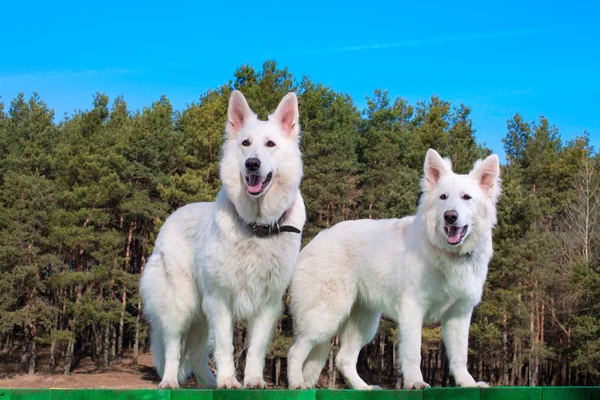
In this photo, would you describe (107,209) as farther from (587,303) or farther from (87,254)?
(587,303)

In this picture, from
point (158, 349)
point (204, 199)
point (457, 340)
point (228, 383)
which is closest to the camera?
point (228, 383)

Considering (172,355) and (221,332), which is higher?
(221,332)

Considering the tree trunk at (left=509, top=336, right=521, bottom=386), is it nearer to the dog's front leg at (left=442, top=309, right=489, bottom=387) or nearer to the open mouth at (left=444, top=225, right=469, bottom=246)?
the dog's front leg at (left=442, top=309, right=489, bottom=387)

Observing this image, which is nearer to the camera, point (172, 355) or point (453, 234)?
point (453, 234)

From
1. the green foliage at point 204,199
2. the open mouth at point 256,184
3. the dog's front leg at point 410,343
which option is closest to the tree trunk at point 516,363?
the green foliage at point 204,199

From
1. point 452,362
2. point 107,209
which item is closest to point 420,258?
point 452,362

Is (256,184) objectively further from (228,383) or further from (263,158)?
(228,383)

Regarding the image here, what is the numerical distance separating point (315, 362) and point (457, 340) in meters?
1.87

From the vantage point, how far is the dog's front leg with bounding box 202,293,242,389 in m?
7.00

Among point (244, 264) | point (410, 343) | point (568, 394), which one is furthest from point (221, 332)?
point (568, 394)

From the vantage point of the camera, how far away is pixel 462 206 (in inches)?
299

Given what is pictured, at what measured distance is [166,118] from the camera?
58656mm

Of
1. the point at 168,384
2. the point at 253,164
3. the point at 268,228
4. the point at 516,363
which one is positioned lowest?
A: the point at 516,363

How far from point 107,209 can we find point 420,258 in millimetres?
49356
